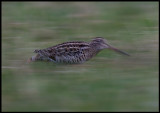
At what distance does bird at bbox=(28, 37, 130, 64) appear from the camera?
843 cm

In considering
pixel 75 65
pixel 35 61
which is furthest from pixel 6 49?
pixel 75 65

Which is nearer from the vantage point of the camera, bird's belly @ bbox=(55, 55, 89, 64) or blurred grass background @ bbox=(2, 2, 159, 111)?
blurred grass background @ bbox=(2, 2, 159, 111)

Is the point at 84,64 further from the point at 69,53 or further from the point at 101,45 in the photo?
the point at 101,45

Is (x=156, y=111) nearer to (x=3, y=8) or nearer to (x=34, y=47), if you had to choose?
(x=34, y=47)

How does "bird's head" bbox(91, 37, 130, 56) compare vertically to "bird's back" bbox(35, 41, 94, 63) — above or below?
above

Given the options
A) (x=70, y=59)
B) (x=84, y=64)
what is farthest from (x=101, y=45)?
(x=70, y=59)

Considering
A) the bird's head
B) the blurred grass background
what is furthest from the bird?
the blurred grass background

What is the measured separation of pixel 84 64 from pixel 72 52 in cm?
26

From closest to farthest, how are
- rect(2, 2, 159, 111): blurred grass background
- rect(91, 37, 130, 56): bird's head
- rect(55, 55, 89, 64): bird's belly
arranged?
rect(2, 2, 159, 111): blurred grass background → rect(55, 55, 89, 64): bird's belly → rect(91, 37, 130, 56): bird's head

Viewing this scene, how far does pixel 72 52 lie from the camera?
27.7 ft

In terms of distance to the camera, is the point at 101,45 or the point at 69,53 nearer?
the point at 69,53

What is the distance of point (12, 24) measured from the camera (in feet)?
34.1

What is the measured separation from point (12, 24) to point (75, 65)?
2466mm

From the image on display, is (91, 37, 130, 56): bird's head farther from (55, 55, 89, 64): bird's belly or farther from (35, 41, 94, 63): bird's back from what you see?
(55, 55, 89, 64): bird's belly
